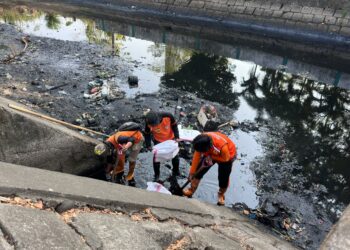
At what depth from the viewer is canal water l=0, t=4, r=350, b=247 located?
6125mm

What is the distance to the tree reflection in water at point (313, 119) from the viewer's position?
6.49 metres

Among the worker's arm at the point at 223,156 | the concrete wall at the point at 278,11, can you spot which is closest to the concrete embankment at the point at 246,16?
the concrete wall at the point at 278,11

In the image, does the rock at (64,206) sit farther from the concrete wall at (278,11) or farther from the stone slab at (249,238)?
the concrete wall at (278,11)

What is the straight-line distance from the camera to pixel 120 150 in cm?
505

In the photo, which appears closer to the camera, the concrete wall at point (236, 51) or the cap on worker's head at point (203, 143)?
the cap on worker's head at point (203, 143)

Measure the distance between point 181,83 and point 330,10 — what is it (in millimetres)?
9404

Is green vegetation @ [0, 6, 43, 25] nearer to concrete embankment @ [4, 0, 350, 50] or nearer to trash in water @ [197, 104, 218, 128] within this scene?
concrete embankment @ [4, 0, 350, 50]

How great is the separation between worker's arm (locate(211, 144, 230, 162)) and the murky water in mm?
993

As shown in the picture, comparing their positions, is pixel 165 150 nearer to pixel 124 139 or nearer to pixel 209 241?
pixel 124 139

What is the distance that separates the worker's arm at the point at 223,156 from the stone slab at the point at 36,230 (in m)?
2.86

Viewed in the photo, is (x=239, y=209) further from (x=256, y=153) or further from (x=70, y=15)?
(x=70, y=15)

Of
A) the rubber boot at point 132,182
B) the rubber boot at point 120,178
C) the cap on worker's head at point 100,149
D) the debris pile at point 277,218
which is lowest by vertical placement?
the debris pile at point 277,218

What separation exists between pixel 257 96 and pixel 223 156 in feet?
17.1

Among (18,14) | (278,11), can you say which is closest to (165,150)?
(278,11)
